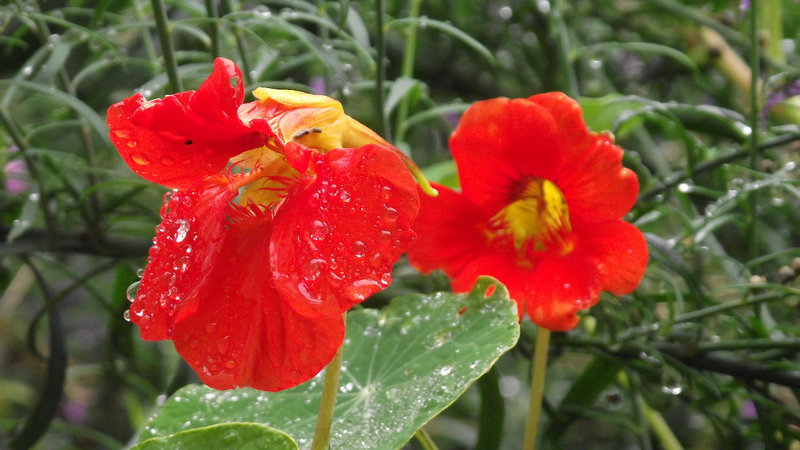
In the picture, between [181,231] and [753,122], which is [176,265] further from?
[753,122]

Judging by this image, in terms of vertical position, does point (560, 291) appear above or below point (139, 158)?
below

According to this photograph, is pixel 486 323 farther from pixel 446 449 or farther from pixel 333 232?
pixel 446 449

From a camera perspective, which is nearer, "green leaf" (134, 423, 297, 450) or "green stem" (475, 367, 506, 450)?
"green leaf" (134, 423, 297, 450)

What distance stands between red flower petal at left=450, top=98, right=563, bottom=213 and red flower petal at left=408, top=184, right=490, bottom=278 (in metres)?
0.01

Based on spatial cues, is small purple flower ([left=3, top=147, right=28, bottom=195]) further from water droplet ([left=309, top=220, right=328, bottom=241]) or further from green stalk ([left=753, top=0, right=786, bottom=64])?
green stalk ([left=753, top=0, right=786, bottom=64])

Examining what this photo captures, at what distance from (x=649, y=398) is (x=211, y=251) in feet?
1.52

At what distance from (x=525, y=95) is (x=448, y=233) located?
22.1 inches

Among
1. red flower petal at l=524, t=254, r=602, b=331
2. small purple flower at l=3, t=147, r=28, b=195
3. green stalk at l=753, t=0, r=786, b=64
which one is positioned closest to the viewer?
red flower petal at l=524, t=254, r=602, b=331

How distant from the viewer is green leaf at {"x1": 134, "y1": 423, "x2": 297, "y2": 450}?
0.35 metres

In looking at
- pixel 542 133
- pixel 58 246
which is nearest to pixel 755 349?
pixel 542 133

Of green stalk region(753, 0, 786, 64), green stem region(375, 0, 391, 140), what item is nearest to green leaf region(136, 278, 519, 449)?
green stem region(375, 0, 391, 140)

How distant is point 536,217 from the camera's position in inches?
19.8

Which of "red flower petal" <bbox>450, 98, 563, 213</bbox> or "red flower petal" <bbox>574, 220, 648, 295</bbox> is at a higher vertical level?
"red flower petal" <bbox>450, 98, 563, 213</bbox>

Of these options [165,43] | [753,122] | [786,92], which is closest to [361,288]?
[165,43]
